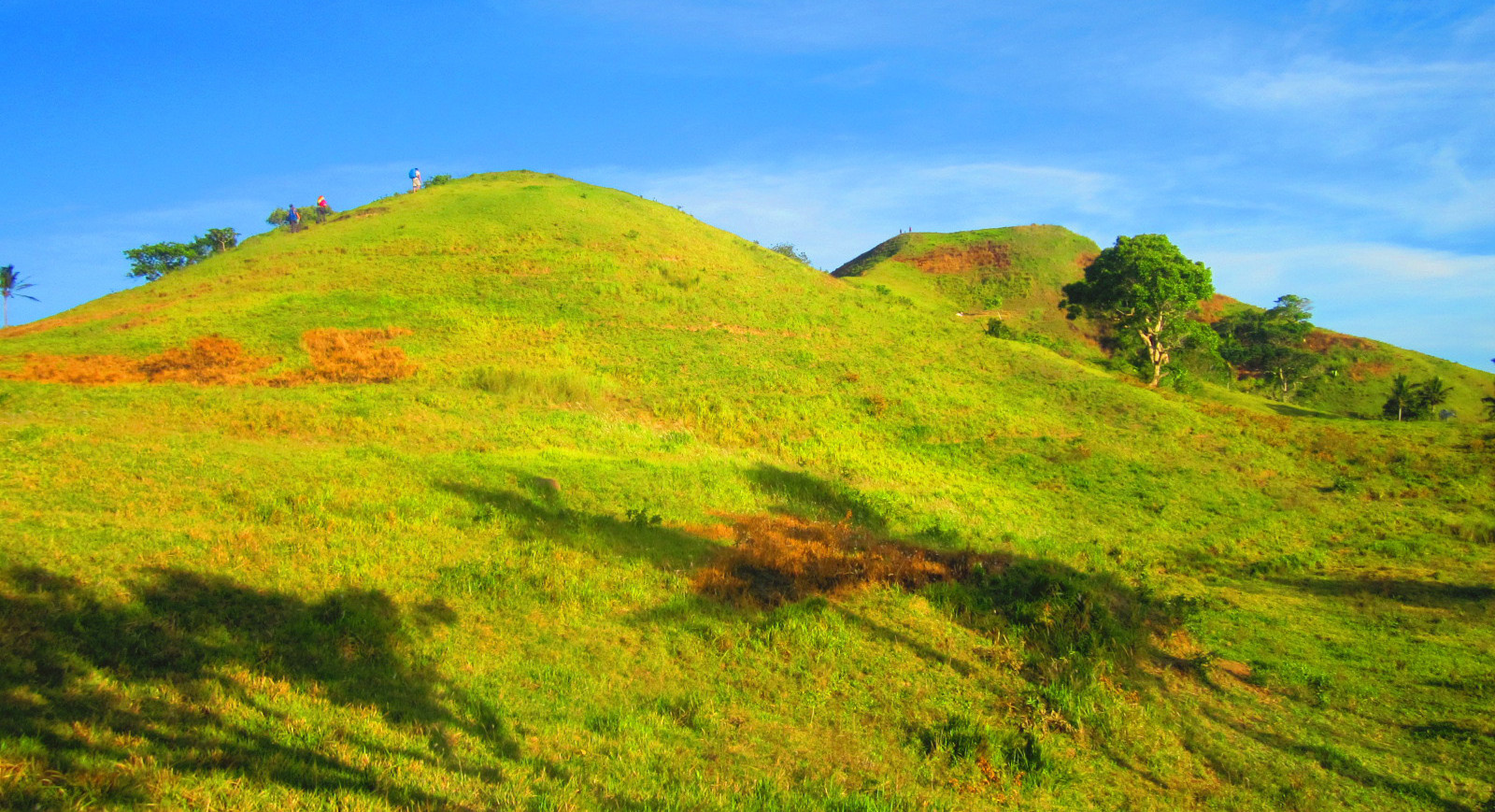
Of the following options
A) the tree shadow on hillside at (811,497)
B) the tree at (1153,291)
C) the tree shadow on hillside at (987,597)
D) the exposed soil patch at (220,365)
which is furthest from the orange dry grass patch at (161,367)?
the tree at (1153,291)

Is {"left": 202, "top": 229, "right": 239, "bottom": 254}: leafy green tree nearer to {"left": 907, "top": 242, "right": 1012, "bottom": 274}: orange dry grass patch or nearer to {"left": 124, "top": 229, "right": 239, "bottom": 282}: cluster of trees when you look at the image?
{"left": 124, "top": 229, "right": 239, "bottom": 282}: cluster of trees

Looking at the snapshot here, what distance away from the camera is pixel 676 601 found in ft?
30.1

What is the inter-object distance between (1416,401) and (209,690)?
216 feet

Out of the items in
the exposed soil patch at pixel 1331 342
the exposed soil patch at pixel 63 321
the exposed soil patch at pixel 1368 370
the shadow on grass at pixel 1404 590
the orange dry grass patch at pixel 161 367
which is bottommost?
the shadow on grass at pixel 1404 590

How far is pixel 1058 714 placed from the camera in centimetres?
745

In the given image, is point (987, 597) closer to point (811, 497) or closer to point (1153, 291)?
point (811, 497)

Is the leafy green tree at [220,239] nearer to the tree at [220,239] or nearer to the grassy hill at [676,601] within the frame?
the tree at [220,239]

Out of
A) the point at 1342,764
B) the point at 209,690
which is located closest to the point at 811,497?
the point at 1342,764

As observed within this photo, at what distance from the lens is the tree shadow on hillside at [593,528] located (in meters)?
10.7

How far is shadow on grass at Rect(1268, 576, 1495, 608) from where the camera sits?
46.1ft

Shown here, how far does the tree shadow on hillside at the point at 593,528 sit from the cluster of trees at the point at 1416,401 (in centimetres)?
5725

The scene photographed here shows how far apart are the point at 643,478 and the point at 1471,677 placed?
1361 centimetres

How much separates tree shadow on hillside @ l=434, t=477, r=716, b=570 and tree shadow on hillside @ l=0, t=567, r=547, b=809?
318 cm

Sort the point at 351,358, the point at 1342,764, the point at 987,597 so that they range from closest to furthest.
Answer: the point at 1342,764, the point at 987,597, the point at 351,358
